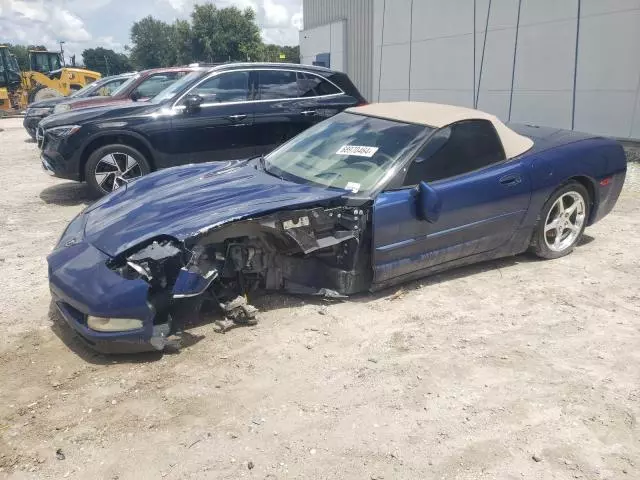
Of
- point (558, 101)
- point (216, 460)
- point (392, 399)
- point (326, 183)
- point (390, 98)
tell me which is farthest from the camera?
point (390, 98)

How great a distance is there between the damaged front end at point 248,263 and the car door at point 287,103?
3.91 m

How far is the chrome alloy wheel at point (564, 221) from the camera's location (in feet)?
15.3

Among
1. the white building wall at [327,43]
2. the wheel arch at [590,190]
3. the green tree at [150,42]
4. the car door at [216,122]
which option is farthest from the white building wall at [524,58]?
the green tree at [150,42]

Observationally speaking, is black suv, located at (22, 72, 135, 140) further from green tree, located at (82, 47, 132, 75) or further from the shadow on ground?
green tree, located at (82, 47, 132, 75)

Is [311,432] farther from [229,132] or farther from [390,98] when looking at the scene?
[390,98]

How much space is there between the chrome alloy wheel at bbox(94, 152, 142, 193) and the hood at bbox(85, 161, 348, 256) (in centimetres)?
273

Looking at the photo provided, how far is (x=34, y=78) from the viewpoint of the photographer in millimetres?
25359

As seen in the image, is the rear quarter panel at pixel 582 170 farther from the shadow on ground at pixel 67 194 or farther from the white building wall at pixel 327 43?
the white building wall at pixel 327 43

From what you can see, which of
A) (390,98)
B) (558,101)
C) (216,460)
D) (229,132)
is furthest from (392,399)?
(390,98)

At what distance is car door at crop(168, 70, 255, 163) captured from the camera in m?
6.95

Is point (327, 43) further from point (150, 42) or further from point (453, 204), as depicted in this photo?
point (150, 42)

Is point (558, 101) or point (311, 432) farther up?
point (558, 101)

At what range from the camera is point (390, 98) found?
16672 millimetres

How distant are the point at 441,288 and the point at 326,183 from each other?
127 cm
